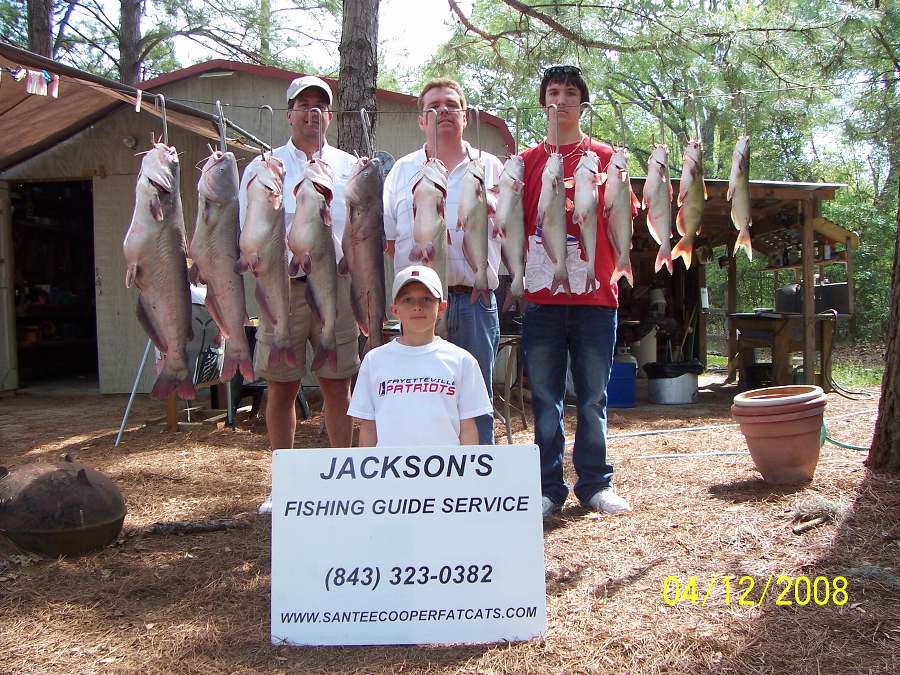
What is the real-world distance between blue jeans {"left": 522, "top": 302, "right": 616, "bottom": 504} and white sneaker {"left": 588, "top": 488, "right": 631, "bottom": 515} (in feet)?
0.48

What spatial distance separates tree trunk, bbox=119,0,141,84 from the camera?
45.5 ft

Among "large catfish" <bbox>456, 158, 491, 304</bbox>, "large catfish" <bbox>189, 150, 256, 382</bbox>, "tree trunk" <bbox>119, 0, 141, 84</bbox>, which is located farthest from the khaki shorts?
"tree trunk" <bbox>119, 0, 141, 84</bbox>

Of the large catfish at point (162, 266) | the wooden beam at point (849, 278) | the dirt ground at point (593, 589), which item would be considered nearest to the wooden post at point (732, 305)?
the wooden beam at point (849, 278)

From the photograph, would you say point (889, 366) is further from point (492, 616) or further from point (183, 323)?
point (183, 323)

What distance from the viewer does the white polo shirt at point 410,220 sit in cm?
343

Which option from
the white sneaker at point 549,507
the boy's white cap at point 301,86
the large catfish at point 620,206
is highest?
the boy's white cap at point 301,86

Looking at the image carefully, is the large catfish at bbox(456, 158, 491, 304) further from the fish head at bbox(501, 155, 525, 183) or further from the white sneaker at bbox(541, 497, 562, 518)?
the white sneaker at bbox(541, 497, 562, 518)

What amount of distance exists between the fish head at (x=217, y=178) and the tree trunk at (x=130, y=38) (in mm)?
12735

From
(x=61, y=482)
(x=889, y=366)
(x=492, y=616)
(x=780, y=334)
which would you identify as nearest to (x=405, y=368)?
(x=492, y=616)

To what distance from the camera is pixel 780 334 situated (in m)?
9.33

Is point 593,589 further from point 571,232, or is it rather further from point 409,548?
point 571,232

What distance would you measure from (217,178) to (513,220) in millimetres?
1374
